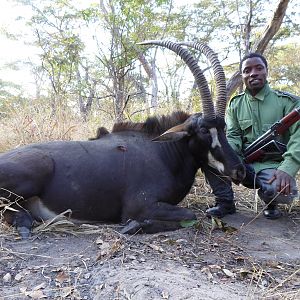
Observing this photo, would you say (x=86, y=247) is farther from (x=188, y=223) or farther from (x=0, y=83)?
(x=0, y=83)

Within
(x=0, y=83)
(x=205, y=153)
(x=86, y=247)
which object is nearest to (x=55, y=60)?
(x=205, y=153)

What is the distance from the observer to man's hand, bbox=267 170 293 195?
391 centimetres

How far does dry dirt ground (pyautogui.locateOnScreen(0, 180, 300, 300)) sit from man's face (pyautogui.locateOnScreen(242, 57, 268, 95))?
143 cm

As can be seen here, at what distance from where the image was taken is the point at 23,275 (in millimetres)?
2680

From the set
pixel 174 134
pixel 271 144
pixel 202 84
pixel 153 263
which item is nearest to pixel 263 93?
pixel 271 144

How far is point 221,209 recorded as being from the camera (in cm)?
434

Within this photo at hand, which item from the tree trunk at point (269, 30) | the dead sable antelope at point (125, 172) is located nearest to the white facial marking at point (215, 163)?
the dead sable antelope at point (125, 172)

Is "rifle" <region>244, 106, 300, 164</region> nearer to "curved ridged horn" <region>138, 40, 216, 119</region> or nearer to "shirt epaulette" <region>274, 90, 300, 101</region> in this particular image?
"shirt epaulette" <region>274, 90, 300, 101</region>

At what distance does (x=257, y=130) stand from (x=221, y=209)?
93cm

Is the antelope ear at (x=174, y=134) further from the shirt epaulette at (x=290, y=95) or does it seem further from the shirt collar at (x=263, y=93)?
the shirt epaulette at (x=290, y=95)

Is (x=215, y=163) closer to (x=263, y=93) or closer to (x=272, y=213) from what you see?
(x=272, y=213)

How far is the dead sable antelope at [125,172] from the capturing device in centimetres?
365

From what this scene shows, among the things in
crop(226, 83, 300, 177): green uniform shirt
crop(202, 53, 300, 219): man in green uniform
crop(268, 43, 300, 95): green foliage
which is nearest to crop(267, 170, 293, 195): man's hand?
crop(202, 53, 300, 219): man in green uniform

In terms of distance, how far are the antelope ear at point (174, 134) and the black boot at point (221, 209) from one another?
2.76ft
